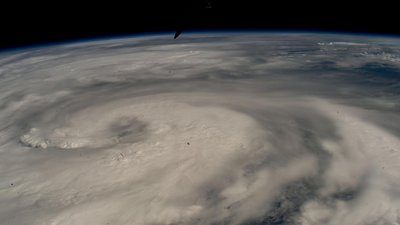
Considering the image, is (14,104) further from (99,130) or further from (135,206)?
(135,206)

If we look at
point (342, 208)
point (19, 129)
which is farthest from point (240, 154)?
point (19, 129)

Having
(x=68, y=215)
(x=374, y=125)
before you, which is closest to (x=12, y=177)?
(x=68, y=215)

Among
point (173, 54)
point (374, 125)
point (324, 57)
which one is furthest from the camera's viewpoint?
point (173, 54)

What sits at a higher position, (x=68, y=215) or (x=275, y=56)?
(x=275, y=56)

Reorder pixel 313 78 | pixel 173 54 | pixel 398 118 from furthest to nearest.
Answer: pixel 173 54 → pixel 313 78 → pixel 398 118

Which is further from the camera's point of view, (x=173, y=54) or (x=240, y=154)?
(x=173, y=54)

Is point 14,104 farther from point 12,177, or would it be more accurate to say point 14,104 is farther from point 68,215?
point 68,215
